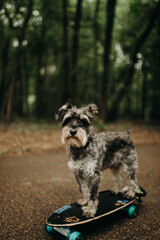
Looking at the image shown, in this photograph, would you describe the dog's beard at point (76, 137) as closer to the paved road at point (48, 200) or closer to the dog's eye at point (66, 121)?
the dog's eye at point (66, 121)

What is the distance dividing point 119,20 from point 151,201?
780 inches

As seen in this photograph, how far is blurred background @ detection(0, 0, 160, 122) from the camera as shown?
14.7 metres

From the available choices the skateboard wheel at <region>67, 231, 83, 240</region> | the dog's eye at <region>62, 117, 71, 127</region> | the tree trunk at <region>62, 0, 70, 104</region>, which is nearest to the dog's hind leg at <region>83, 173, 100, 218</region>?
the skateboard wheel at <region>67, 231, 83, 240</region>

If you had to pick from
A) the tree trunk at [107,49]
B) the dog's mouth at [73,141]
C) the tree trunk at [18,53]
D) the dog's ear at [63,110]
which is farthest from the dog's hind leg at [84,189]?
the tree trunk at [18,53]

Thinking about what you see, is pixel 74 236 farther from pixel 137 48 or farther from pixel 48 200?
pixel 137 48

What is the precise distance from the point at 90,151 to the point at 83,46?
19757 mm

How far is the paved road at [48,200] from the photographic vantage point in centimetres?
341

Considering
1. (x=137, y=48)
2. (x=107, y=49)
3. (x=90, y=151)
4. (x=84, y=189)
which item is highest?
(x=137, y=48)

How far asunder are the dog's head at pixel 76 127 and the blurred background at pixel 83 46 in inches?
434

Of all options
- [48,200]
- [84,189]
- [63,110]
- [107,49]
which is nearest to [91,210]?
[84,189]

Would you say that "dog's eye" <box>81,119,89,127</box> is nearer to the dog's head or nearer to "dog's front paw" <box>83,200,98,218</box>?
the dog's head

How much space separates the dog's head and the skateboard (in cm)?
126

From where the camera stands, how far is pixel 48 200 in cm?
467

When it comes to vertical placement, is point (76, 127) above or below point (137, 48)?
below
